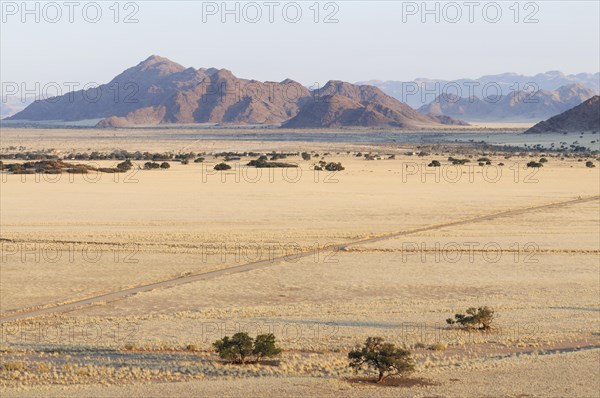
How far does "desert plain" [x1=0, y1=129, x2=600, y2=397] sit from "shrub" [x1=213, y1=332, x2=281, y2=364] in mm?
240

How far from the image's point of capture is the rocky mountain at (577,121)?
124 meters

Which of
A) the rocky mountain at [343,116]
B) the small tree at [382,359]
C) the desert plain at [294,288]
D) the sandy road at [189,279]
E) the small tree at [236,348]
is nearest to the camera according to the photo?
the small tree at [382,359]

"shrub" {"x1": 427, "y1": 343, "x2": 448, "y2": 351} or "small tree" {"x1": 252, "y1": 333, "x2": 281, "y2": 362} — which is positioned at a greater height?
"small tree" {"x1": 252, "y1": 333, "x2": 281, "y2": 362}

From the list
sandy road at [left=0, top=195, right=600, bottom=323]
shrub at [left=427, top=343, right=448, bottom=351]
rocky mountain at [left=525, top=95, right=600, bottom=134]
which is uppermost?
rocky mountain at [left=525, top=95, right=600, bottom=134]

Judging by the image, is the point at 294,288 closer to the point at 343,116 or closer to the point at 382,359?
the point at 382,359

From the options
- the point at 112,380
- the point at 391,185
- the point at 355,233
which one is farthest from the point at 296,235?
the point at 391,185

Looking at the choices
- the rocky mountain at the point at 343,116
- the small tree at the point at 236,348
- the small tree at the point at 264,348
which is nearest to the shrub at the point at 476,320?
the small tree at the point at 264,348

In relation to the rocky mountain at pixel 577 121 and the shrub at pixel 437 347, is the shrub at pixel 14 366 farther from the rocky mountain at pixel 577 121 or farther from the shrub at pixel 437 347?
the rocky mountain at pixel 577 121

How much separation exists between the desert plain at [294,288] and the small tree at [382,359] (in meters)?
0.24

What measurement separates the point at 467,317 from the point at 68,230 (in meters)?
17.6

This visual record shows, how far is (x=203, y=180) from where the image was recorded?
162 feet

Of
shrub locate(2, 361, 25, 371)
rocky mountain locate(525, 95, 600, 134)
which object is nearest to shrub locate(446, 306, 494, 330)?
shrub locate(2, 361, 25, 371)

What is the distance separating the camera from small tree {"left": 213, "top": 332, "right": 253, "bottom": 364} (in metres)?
14.1

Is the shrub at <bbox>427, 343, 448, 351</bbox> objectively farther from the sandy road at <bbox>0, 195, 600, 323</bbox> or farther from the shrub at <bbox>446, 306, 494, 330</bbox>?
the sandy road at <bbox>0, 195, 600, 323</bbox>
